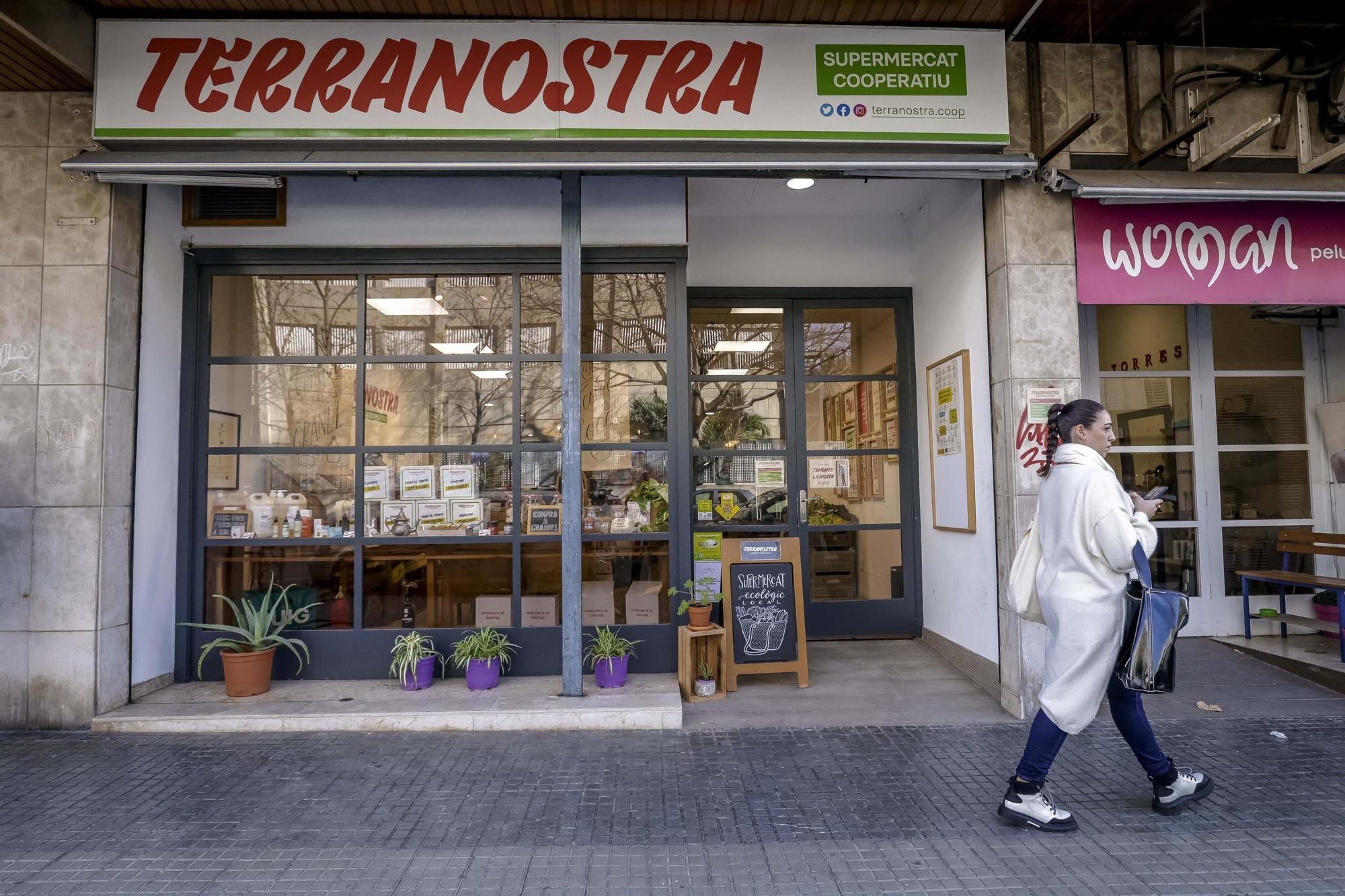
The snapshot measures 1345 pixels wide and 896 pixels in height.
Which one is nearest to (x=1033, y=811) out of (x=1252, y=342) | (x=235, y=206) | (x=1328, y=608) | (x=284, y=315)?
(x=1328, y=608)

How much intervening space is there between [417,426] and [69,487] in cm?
216

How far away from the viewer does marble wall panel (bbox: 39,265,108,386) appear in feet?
15.9

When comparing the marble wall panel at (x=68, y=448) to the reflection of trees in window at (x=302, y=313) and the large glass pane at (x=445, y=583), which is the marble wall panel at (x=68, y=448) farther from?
the large glass pane at (x=445, y=583)

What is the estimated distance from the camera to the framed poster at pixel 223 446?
5637 millimetres

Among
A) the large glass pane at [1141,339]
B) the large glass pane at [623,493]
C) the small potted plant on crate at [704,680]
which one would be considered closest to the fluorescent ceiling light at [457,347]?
the large glass pane at [623,493]

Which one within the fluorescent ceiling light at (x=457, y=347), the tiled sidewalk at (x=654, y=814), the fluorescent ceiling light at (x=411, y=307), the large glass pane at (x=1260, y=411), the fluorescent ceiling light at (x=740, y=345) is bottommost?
the tiled sidewalk at (x=654, y=814)

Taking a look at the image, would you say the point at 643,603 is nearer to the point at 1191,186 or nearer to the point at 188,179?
the point at 188,179

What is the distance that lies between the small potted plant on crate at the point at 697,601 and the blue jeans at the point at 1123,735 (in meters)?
2.35

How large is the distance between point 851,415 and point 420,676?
4.18 metres

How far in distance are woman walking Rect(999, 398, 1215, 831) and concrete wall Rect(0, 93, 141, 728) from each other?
213 inches

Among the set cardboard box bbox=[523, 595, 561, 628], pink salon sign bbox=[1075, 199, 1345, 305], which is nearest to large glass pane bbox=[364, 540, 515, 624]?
cardboard box bbox=[523, 595, 561, 628]

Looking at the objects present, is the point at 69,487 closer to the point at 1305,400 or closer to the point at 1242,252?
the point at 1242,252

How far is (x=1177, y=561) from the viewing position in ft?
21.8

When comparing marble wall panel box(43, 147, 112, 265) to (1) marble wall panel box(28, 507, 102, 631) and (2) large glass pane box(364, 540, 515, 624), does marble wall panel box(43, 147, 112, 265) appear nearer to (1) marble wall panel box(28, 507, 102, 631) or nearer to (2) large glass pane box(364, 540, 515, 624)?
(1) marble wall panel box(28, 507, 102, 631)
